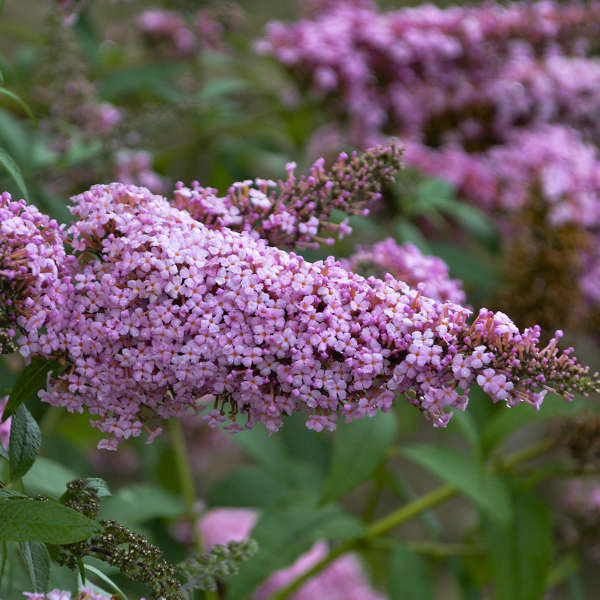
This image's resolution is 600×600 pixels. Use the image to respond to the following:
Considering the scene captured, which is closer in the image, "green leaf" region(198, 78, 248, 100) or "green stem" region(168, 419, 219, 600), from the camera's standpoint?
A: "green stem" region(168, 419, 219, 600)

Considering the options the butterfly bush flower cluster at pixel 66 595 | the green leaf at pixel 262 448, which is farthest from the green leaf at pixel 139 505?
the butterfly bush flower cluster at pixel 66 595

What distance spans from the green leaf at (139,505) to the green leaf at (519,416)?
1.47ft

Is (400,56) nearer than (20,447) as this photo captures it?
No

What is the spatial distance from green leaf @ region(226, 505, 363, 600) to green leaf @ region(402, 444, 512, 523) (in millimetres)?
130

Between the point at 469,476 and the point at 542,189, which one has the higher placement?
the point at 542,189

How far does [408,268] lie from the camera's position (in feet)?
3.38

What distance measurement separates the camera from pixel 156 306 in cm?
64

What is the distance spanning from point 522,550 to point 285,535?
326mm

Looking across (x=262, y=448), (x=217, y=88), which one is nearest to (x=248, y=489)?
(x=262, y=448)

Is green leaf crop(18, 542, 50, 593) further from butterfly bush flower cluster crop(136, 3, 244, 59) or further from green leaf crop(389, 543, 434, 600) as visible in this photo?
butterfly bush flower cluster crop(136, 3, 244, 59)

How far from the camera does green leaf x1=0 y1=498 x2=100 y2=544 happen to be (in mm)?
594

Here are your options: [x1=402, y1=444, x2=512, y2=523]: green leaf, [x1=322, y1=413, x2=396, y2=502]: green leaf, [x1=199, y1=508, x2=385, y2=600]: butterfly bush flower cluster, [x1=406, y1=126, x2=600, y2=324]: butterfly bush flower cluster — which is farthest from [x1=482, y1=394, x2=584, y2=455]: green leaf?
[x1=199, y1=508, x2=385, y2=600]: butterfly bush flower cluster

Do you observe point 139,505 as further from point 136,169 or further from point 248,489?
point 136,169

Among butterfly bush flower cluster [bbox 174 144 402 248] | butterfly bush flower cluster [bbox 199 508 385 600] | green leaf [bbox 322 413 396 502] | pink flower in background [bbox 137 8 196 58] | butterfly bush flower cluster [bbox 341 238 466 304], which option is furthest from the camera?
pink flower in background [bbox 137 8 196 58]
